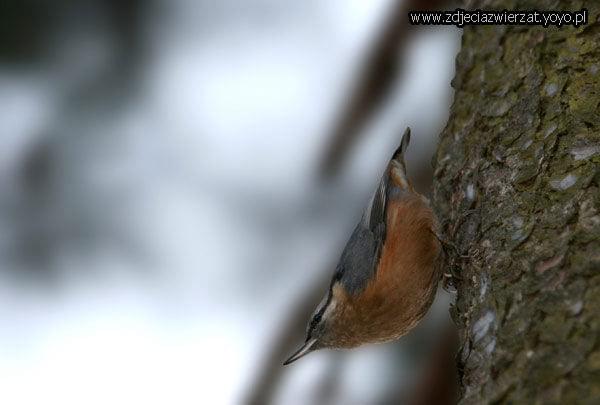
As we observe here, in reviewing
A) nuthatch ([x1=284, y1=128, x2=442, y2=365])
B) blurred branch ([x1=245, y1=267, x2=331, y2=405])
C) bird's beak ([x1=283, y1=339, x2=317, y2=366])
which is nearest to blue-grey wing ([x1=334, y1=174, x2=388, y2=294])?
nuthatch ([x1=284, y1=128, x2=442, y2=365])

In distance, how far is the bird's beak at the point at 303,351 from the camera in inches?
126

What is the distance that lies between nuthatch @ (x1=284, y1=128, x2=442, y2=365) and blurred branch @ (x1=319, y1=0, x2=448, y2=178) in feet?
1.14

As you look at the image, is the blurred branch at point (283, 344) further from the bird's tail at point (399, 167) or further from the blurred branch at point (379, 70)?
the blurred branch at point (379, 70)

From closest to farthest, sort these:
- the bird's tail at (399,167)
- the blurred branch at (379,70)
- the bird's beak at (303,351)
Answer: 1. the blurred branch at (379,70)
2. the bird's beak at (303,351)
3. the bird's tail at (399,167)

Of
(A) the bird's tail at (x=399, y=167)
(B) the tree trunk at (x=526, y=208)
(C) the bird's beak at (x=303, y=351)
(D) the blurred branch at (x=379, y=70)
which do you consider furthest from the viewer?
(A) the bird's tail at (x=399, y=167)

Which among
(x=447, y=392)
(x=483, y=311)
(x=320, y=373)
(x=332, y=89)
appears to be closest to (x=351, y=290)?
(x=320, y=373)

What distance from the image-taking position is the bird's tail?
132 inches

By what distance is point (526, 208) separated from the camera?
219cm

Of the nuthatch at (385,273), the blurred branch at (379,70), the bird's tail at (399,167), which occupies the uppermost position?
the blurred branch at (379,70)

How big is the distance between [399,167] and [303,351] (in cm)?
95

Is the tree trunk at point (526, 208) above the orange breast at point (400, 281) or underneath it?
above

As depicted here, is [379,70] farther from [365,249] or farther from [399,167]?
[365,249]

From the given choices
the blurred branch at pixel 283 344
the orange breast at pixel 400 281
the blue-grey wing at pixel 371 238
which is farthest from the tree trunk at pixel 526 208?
the blurred branch at pixel 283 344

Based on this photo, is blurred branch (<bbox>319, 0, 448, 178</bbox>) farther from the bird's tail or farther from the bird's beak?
the bird's beak
